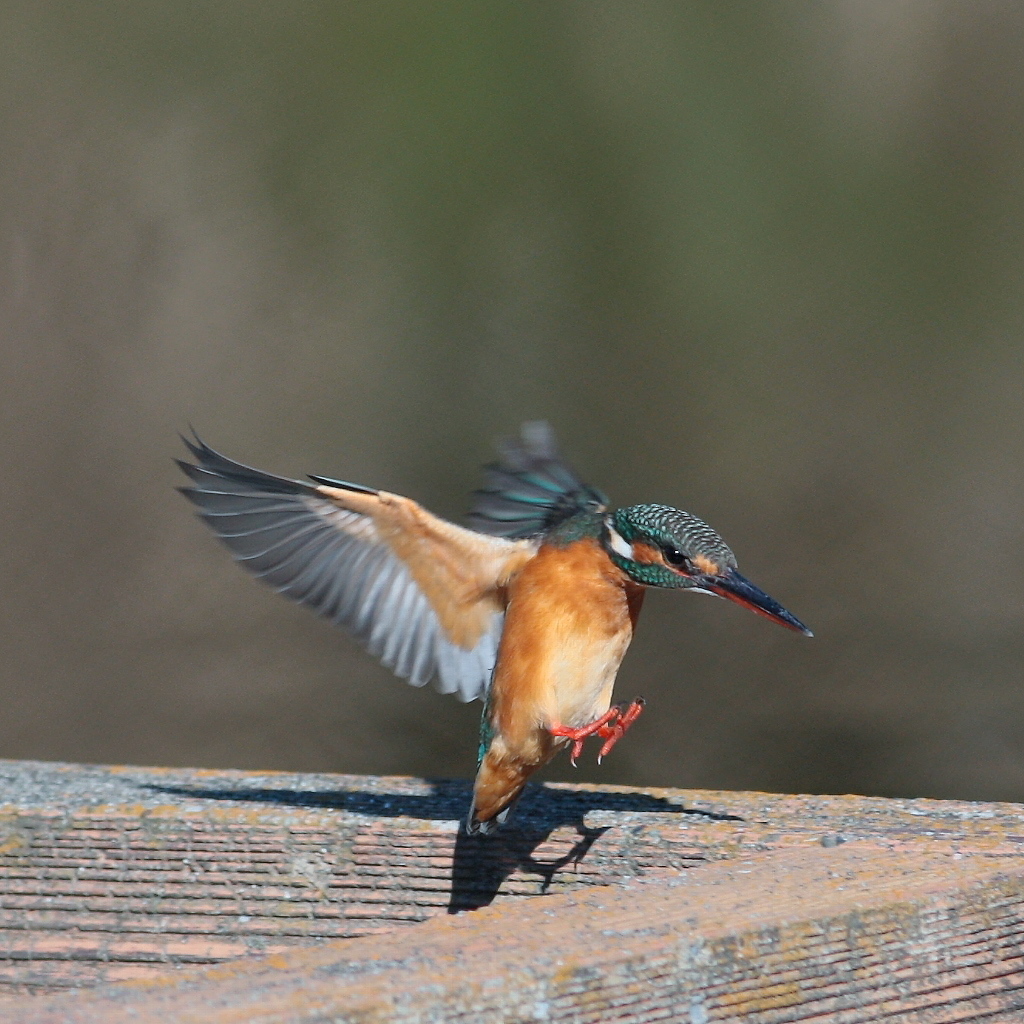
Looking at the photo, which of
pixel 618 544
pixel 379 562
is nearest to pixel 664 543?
pixel 618 544

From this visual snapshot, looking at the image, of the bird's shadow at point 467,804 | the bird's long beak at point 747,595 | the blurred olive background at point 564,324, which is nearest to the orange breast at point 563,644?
the bird's shadow at point 467,804

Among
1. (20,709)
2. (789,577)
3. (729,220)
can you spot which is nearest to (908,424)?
(789,577)

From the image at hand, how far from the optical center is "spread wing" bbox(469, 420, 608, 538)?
2.88m

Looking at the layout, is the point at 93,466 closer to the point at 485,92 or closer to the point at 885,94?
the point at 485,92

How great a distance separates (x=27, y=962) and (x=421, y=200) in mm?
1728

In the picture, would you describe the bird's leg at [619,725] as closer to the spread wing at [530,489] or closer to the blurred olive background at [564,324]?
the spread wing at [530,489]

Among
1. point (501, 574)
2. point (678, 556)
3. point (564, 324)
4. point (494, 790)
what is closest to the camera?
point (494, 790)

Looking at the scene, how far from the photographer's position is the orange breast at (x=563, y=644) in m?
2.58

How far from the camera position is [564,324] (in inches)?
128

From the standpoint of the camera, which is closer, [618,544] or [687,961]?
[687,961]

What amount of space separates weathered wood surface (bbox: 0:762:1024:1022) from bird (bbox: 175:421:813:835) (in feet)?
0.53

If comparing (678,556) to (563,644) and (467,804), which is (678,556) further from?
(467,804)

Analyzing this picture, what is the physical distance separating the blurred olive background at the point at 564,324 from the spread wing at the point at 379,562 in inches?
15.4

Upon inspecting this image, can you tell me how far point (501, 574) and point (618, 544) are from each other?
1.07ft
